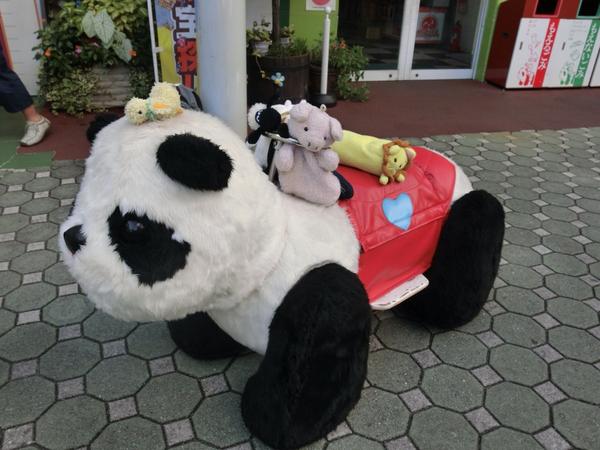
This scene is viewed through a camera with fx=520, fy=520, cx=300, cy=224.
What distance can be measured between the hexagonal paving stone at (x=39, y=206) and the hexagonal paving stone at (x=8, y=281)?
0.91 metres

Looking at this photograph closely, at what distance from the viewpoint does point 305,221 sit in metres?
2.26

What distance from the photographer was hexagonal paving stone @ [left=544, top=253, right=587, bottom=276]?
385cm

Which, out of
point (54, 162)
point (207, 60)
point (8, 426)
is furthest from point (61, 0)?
point (8, 426)

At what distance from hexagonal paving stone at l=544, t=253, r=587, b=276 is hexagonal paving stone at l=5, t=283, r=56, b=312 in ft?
11.6

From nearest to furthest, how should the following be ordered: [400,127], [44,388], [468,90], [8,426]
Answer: [8,426] < [44,388] < [400,127] < [468,90]

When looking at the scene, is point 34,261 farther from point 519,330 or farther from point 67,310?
A: point 519,330

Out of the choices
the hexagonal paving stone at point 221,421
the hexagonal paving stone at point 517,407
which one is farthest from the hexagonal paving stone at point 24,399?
the hexagonal paving stone at point 517,407

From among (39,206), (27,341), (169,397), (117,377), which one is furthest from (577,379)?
(39,206)

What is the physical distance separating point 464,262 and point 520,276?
3.79 feet

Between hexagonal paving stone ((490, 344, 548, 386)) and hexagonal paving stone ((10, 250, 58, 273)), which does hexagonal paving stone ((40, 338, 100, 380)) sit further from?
hexagonal paving stone ((490, 344, 548, 386))

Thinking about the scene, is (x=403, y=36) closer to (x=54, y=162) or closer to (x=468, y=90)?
(x=468, y=90)

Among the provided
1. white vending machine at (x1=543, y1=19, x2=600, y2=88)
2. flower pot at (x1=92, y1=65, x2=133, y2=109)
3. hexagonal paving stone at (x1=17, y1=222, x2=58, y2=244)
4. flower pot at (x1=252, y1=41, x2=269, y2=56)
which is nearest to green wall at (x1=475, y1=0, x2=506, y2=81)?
white vending machine at (x1=543, y1=19, x2=600, y2=88)

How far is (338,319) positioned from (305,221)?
447 mm

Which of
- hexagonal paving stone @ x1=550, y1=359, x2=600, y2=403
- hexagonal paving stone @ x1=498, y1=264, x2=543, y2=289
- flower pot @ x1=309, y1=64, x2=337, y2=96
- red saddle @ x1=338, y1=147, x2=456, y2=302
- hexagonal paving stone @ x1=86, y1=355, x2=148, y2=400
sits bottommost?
hexagonal paving stone @ x1=86, y1=355, x2=148, y2=400
